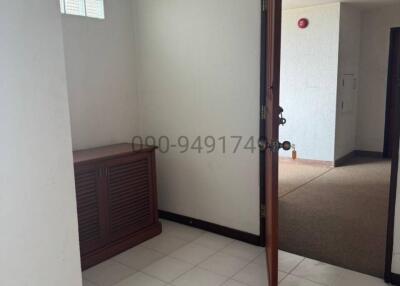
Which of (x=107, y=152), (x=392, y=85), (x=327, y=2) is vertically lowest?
(x=107, y=152)

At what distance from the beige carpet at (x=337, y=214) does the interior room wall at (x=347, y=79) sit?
0.60 m

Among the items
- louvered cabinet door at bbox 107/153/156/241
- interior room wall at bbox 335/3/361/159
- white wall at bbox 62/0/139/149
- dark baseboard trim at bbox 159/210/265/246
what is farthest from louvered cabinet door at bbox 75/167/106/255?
interior room wall at bbox 335/3/361/159

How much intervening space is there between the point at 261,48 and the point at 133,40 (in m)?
1.38

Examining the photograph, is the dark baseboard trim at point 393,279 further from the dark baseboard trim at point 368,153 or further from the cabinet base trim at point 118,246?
the dark baseboard trim at point 368,153

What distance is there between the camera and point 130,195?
297 cm

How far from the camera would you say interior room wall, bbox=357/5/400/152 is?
18.6 ft

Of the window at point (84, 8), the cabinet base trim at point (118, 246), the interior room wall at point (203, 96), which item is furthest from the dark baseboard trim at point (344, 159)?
the window at point (84, 8)

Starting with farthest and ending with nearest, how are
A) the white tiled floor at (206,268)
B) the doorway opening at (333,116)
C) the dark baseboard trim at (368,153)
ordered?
the dark baseboard trim at (368,153)
the doorway opening at (333,116)
the white tiled floor at (206,268)

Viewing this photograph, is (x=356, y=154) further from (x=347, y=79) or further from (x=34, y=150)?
(x=34, y=150)

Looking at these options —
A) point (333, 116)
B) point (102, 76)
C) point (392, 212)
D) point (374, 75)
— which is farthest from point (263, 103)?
point (374, 75)

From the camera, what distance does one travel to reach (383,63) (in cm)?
578

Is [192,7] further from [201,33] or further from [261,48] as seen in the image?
[261,48]

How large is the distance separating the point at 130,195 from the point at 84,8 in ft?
5.38

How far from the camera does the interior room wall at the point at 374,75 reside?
5.67m
